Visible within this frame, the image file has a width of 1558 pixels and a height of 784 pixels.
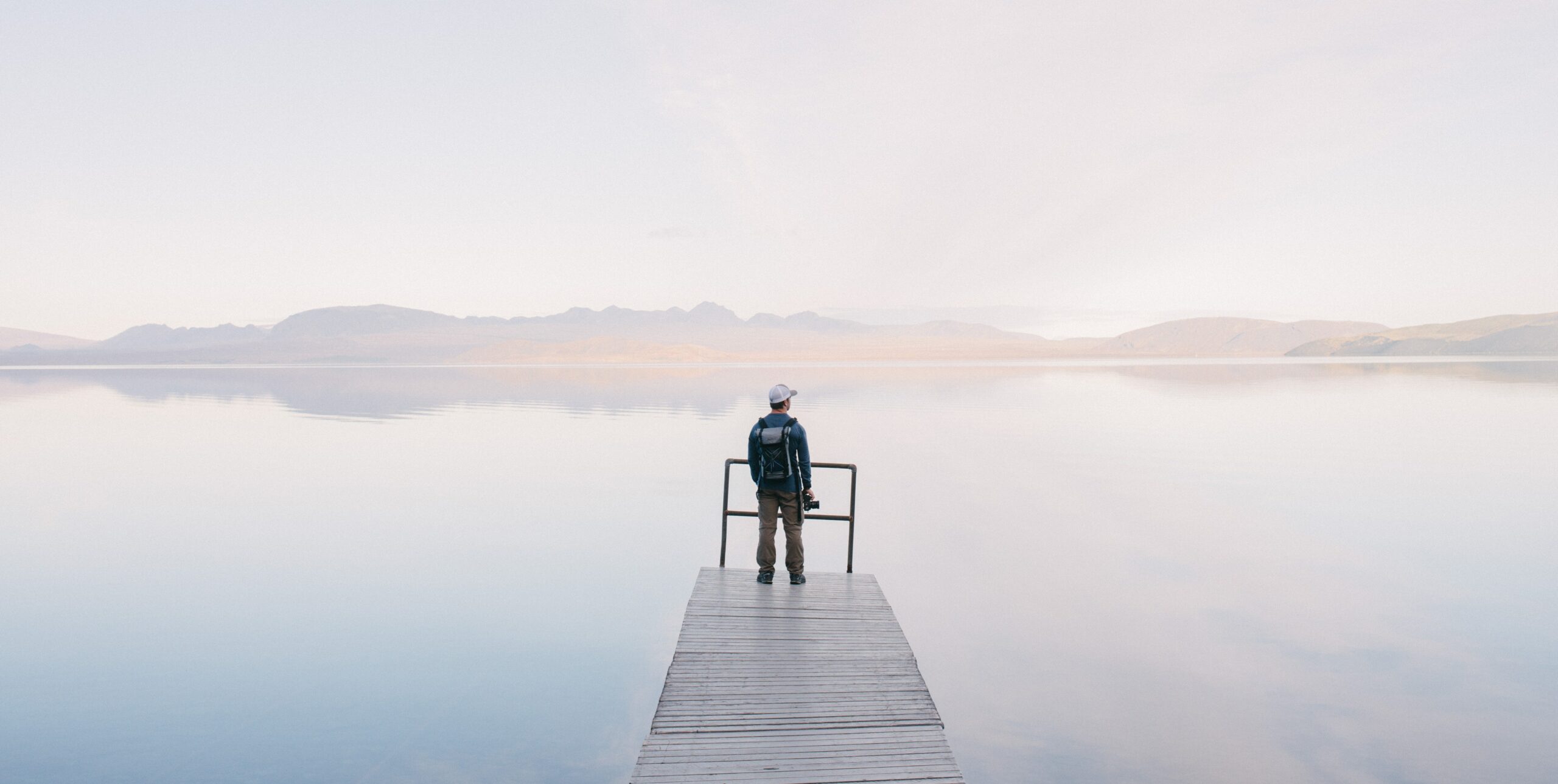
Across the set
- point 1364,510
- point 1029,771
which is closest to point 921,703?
point 1029,771

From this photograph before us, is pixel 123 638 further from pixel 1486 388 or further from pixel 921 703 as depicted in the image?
pixel 1486 388

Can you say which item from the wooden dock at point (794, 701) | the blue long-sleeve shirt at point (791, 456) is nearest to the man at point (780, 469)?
the blue long-sleeve shirt at point (791, 456)

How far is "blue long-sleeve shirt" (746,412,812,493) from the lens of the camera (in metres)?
7.53

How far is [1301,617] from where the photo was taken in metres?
9.61

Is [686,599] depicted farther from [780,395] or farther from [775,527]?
[780,395]

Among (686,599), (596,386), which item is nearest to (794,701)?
(686,599)

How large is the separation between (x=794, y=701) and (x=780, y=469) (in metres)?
2.51

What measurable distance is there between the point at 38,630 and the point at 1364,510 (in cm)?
2051

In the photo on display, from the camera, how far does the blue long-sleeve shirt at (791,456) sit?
24.7 ft

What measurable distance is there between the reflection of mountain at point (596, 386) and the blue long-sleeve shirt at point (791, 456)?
Result: 88.4ft

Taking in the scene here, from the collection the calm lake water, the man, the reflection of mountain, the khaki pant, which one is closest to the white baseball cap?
the man

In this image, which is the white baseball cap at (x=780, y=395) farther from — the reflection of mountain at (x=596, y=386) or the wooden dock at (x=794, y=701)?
Result: the reflection of mountain at (x=596, y=386)

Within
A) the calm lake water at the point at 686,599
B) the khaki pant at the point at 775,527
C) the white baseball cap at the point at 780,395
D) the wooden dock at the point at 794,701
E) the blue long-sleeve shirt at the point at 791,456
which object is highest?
the white baseball cap at the point at 780,395

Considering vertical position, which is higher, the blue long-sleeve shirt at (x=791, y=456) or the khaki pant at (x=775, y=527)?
the blue long-sleeve shirt at (x=791, y=456)
